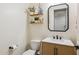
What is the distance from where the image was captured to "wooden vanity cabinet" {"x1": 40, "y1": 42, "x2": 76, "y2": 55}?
5.60 ft

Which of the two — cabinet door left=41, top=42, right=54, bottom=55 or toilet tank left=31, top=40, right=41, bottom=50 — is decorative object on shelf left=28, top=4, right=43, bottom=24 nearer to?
toilet tank left=31, top=40, right=41, bottom=50

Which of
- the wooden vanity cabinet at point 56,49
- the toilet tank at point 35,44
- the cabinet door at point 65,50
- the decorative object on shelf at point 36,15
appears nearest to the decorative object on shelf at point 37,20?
the decorative object on shelf at point 36,15

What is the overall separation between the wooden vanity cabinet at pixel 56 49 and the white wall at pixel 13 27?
484 millimetres

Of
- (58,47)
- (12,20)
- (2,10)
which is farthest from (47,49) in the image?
(2,10)

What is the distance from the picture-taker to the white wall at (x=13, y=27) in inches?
68.5

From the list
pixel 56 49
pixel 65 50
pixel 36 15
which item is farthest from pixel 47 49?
pixel 36 15

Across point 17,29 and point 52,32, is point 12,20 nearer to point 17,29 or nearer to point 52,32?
point 17,29

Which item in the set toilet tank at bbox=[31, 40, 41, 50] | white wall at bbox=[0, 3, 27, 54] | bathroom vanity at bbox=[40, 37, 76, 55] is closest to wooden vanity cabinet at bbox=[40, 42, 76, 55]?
bathroom vanity at bbox=[40, 37, 76, 55]

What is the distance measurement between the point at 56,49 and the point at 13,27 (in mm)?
920

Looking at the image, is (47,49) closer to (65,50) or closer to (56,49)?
(56,49)

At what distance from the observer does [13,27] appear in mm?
1985

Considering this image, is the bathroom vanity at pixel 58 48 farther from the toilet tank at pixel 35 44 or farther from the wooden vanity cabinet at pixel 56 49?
the toilet tank at pixel 35 44

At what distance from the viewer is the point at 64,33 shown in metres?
2.19

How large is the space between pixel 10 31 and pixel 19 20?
0.36 meters
